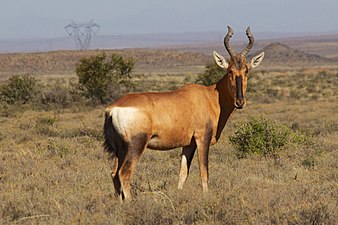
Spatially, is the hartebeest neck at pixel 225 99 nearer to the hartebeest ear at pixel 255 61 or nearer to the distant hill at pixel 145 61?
the hartebeest ear at pixel 255 61

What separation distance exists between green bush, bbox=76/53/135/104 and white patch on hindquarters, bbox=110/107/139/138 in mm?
21336

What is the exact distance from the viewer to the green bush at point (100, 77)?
95.0ft

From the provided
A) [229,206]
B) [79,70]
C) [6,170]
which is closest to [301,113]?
[79,70]

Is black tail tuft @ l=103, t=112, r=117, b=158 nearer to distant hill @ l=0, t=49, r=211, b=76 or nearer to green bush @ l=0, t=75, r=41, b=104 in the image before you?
green bush @ l=0, t=75, r=41, b=104

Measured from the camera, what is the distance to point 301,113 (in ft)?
76.1

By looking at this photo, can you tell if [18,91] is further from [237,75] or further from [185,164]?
[237,75]

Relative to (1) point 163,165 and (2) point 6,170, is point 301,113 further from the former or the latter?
(2) point 6,170

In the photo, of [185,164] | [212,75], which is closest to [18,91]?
[212,75]

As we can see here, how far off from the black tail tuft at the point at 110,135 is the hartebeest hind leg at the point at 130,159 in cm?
26

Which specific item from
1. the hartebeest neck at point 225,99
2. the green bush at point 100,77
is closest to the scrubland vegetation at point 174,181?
the hartebeest neck at point 225,99

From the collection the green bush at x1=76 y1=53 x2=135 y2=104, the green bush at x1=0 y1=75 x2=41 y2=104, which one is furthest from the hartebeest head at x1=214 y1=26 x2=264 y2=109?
the green bush at x1=0 y1=75 x2=41 y2=104

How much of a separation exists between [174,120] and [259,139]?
5250 mm

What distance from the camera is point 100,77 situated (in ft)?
95.1

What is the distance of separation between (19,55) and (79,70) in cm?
8031
